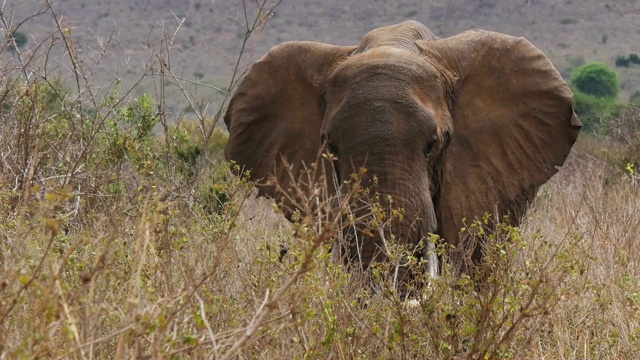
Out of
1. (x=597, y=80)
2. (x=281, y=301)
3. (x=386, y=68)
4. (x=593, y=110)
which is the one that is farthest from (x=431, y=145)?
(x=597, y=80)

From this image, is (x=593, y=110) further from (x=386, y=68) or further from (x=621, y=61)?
(x=386, y=68)

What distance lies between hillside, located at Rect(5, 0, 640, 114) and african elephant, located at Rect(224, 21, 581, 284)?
35.6 m

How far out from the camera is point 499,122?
7.96 metres

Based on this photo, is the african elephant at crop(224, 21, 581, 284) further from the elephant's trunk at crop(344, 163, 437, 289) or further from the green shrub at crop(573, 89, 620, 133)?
the green shrub at crop(573, 89, 620, 133)

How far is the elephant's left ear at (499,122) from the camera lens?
772cm

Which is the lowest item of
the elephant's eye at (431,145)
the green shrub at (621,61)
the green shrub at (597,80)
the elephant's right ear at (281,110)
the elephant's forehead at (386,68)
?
the green shrub at (621,61)

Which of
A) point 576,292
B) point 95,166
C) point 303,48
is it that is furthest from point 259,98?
point 576,292

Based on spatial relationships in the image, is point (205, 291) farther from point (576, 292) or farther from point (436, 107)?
point (436, 107)

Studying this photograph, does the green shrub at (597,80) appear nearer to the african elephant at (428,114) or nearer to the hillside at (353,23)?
the hillside at (353,23)

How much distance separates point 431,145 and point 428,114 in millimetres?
184

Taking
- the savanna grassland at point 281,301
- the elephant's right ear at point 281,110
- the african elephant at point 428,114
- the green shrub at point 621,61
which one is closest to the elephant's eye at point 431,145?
the african elephant at point 428,114

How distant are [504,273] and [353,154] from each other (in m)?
1.81

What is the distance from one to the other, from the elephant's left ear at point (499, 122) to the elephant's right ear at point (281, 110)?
2.19 ft

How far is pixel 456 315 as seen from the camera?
17.2ft
